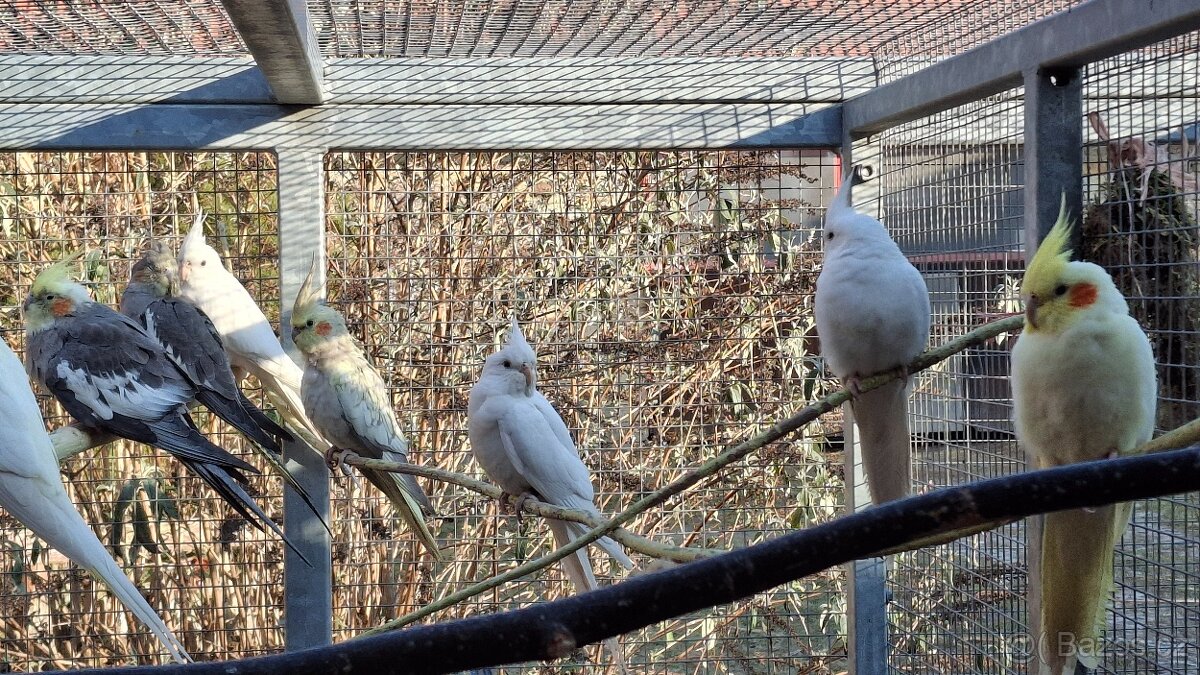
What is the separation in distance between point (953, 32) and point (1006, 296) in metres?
0.58

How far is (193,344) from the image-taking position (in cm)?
199

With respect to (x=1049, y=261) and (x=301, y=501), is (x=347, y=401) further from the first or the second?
(x=1049, y=261)

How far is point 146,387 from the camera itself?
1710 mm

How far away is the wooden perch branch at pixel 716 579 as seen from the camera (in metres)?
0.31

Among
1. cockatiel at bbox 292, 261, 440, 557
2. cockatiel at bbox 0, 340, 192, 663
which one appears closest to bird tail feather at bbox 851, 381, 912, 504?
cockatiel at bbox 0, 340, 192, 663

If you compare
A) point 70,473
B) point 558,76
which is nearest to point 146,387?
point 558,76

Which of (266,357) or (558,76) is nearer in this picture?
(558,76)

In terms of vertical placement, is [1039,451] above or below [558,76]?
below

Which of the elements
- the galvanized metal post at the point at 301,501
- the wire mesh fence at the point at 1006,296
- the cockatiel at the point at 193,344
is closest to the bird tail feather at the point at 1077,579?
the wire mesh fence at the point at 1006,296

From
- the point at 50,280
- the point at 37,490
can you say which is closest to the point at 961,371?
the point at 37,490

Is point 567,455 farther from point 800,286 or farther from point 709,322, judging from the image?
point 800,286

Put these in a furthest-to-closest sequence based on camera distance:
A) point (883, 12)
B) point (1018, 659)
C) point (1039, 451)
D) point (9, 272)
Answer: point (9, 272) → point (883, 12) → point (1018, 659) → point (1039, 451)

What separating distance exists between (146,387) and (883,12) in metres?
1.52

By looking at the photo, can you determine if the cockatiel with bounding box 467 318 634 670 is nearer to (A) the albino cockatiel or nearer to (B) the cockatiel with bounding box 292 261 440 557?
(B) the cockatiel with bounding box 292 261 440 557
